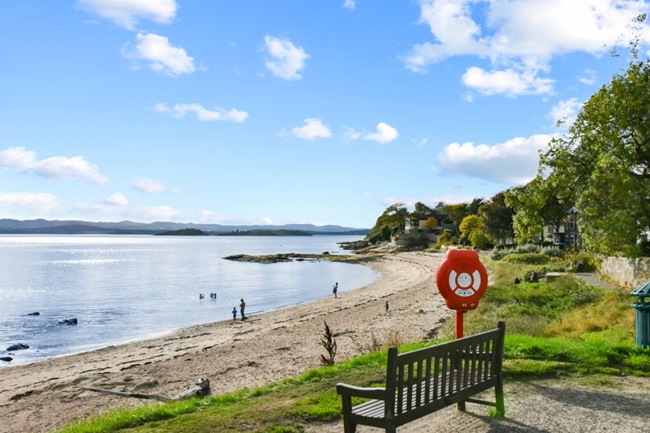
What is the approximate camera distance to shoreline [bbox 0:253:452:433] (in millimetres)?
15685

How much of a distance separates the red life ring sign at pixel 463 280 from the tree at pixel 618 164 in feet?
50.2

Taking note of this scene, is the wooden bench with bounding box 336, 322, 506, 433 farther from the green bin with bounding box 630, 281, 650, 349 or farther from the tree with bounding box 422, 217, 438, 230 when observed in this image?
the tree with bounding box 422, 217, 438, 230

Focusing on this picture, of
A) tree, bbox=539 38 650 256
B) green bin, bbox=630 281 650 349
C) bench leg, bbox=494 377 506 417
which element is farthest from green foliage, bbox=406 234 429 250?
bench leg, bbox=494 377 506 417

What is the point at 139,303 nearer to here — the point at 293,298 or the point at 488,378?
the point at 293,298

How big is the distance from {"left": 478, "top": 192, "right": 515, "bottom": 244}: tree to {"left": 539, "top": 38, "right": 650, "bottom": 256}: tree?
187 ft

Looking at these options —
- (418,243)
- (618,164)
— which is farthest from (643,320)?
(418,243)

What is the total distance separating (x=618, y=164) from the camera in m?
23.4

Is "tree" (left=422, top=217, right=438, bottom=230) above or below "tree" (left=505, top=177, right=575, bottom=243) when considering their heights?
above

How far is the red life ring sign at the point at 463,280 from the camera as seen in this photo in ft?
32.0

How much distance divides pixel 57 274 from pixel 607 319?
82.9 m

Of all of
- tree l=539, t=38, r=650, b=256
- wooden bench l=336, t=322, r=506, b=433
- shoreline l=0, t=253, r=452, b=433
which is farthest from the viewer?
tree l=539, t=38, r=650, b=256

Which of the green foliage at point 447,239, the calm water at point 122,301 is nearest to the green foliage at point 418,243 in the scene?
the green foliage at point 447,239

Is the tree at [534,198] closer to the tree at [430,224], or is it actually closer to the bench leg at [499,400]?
the bench leg at [499,400]

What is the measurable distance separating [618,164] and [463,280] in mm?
16875
